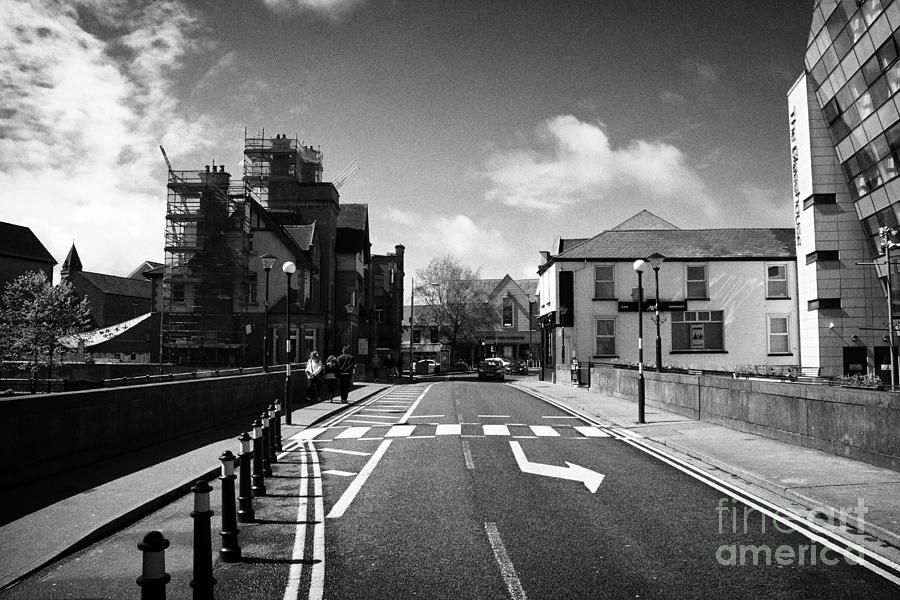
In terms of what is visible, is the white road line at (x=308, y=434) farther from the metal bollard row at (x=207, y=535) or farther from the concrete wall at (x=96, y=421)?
the metal bollard row at (x=207, y=535)

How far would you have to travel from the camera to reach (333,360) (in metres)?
27.8

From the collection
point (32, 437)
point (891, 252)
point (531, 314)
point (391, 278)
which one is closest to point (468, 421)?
point (32, 437)

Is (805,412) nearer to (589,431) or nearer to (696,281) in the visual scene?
(589,431)

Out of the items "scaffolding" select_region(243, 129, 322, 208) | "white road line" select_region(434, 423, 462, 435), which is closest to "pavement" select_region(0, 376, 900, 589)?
"white road line" select_region(434, 423, 462, 435)

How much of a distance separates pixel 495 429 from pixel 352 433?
11.4ft

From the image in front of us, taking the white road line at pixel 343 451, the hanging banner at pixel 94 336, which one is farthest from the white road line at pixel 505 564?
the hanging banner at pixel 94 336

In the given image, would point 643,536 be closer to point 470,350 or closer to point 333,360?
point 333,360

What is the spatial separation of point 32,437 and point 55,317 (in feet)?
193

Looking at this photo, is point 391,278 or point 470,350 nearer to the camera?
point 391,278

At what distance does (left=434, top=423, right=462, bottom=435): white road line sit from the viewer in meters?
16.0

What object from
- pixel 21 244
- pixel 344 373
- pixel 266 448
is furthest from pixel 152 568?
pixel 21 244

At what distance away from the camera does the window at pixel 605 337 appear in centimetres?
4388

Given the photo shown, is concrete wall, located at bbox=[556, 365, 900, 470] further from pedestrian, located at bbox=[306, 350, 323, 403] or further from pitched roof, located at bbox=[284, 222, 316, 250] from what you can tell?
pitched roof, located at bbox=[284, 222, 316, 250]

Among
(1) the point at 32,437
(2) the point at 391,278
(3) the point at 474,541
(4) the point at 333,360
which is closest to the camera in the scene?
(3) the point at 474,541
